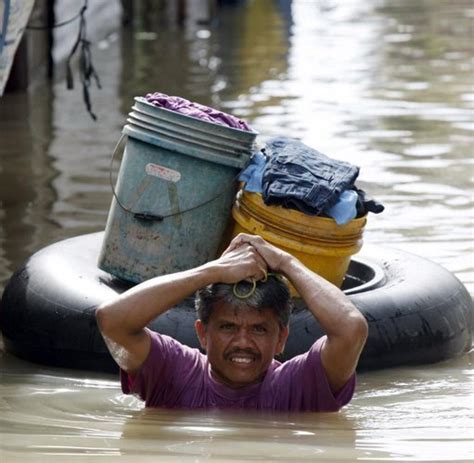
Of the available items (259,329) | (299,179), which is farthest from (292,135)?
(259,329)

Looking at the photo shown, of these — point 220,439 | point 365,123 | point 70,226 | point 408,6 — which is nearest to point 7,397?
point 220,439

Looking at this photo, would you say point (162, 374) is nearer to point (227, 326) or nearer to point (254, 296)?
point (227, 326)

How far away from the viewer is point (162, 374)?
552cm

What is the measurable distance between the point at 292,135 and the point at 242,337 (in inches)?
361

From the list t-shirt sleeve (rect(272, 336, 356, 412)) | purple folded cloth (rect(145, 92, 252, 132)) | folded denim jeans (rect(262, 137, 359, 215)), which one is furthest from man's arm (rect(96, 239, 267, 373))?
purple folded cloth (rect(145, 92, 252, 132))

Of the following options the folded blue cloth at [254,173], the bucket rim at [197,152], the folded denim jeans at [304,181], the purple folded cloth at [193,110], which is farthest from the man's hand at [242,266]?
the purple folded cloth at [193,110]

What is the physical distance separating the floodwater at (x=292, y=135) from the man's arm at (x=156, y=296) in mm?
342

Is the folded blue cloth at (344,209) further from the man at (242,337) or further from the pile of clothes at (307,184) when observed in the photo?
the man at (242,337)

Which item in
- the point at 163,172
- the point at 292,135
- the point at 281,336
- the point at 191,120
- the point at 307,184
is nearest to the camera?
the point at 281,336

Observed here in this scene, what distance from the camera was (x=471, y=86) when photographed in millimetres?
18594

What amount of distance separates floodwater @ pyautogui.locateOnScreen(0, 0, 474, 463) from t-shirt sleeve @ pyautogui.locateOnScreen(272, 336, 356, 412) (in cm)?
5

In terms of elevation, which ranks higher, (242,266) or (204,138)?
(242,266)

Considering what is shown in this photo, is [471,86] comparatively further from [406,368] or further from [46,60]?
[406,368]

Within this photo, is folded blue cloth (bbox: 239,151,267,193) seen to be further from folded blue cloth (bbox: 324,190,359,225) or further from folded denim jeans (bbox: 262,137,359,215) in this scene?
folded blue cloth (bbox: 324,190,359,225)
